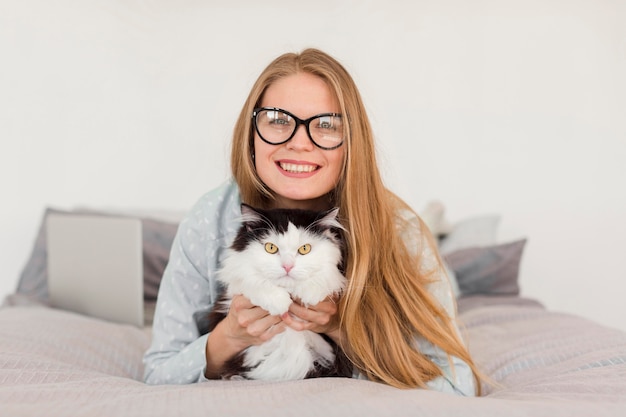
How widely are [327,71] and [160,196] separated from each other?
2.53 meters

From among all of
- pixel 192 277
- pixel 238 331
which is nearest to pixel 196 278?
pixel 192 277

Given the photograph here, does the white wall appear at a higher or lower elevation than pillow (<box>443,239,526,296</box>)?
higher

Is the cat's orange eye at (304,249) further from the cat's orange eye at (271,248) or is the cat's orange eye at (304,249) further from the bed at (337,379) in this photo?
the bed at (337,379)

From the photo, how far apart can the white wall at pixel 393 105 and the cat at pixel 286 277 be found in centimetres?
240

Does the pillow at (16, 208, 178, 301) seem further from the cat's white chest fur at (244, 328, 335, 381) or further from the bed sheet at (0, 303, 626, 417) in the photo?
the cat's white chest fur at (244, 328, 335, 381)

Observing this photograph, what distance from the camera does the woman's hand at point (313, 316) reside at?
1507 millimetres

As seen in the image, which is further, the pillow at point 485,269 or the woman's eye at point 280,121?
the pillow at point 485,269

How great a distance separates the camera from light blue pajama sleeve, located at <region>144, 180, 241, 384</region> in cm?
183

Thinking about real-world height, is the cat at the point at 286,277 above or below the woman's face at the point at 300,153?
below

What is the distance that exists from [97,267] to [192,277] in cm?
105

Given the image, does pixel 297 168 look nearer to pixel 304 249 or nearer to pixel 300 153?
pixel 300 153

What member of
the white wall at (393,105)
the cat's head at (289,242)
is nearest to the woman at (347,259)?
the cat's head at (289,242)

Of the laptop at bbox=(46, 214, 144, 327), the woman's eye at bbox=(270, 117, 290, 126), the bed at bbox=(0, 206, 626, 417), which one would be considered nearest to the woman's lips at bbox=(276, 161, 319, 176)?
the woman's eye at bbox=(270, 117, 290, 126)

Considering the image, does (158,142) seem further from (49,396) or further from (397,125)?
(49,396)
